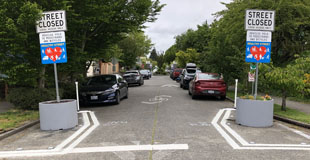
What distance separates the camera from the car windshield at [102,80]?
1260 cm

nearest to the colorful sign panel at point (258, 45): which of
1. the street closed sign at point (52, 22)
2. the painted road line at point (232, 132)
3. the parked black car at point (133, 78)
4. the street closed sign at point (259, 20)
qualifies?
the street closed sign at point (259, 20)

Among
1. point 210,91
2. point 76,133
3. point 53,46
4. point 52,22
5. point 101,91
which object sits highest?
point 52,22

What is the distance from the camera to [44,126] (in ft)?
23.3

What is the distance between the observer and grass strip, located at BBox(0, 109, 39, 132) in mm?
7281

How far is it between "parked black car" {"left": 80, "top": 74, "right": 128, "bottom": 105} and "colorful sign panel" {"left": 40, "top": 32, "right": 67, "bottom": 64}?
383cm

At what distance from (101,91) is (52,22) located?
442 centimetres

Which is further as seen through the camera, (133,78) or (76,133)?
(133,78)

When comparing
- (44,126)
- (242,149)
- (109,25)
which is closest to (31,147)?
(44,126)

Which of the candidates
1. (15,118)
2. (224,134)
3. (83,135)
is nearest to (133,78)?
(15,118)

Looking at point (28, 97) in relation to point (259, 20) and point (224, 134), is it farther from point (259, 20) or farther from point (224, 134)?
point (259, 20)

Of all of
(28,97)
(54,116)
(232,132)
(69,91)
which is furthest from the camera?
(69,91)

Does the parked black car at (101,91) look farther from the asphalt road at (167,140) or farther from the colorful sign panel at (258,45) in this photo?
the colorful sign panel at (258,45)

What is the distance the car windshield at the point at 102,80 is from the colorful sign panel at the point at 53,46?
4999mm

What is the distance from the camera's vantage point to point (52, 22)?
752 centimetres
